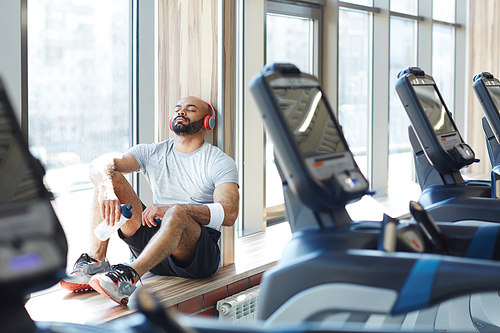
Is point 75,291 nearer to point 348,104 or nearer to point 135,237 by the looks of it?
point 135,237

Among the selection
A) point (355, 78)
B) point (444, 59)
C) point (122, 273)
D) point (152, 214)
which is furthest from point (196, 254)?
point (444, 59)

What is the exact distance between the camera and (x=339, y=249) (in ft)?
3.30

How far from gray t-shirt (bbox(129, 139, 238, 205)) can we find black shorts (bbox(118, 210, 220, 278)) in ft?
0.65

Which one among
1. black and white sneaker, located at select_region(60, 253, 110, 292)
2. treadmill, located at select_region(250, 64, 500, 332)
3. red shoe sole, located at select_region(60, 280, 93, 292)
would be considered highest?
treadmill, located at select_region(250, 64, 500, 332)

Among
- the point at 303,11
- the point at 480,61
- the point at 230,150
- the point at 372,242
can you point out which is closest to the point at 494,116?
the point at 230,150

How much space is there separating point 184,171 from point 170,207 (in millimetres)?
308

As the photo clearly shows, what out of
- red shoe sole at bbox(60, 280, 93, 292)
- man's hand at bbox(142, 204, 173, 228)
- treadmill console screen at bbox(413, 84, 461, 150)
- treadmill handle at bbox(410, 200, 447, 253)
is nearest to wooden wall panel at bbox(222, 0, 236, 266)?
man's hand at bbox(142, 204, 173, 228)

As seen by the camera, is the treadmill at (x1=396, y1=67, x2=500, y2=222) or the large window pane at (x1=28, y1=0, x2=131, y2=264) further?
the large window pane at (x1=28, y1=0, x2=131, y2=264)

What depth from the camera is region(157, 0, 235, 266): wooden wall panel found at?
8.45 ft

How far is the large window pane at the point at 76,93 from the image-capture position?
2.35 metres

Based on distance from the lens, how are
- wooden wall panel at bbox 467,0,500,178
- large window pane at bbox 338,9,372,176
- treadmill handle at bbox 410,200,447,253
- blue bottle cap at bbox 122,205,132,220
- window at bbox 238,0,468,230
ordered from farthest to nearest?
wooden wall panel at bbox 467,0,500,178, large window pane at bbox 338,9,372,176, window at bbox 238,0,468,230, blue bottle cap at bbox 122,205,132,220, treadmill handle at bbox 410,200,447,253

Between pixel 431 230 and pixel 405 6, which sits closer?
pixel 431 230

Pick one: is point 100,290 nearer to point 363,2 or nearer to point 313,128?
point 313,128

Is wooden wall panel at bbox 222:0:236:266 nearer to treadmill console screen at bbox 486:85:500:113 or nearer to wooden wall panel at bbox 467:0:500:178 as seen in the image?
treadmill console screen at bbox 486:85:500:113
